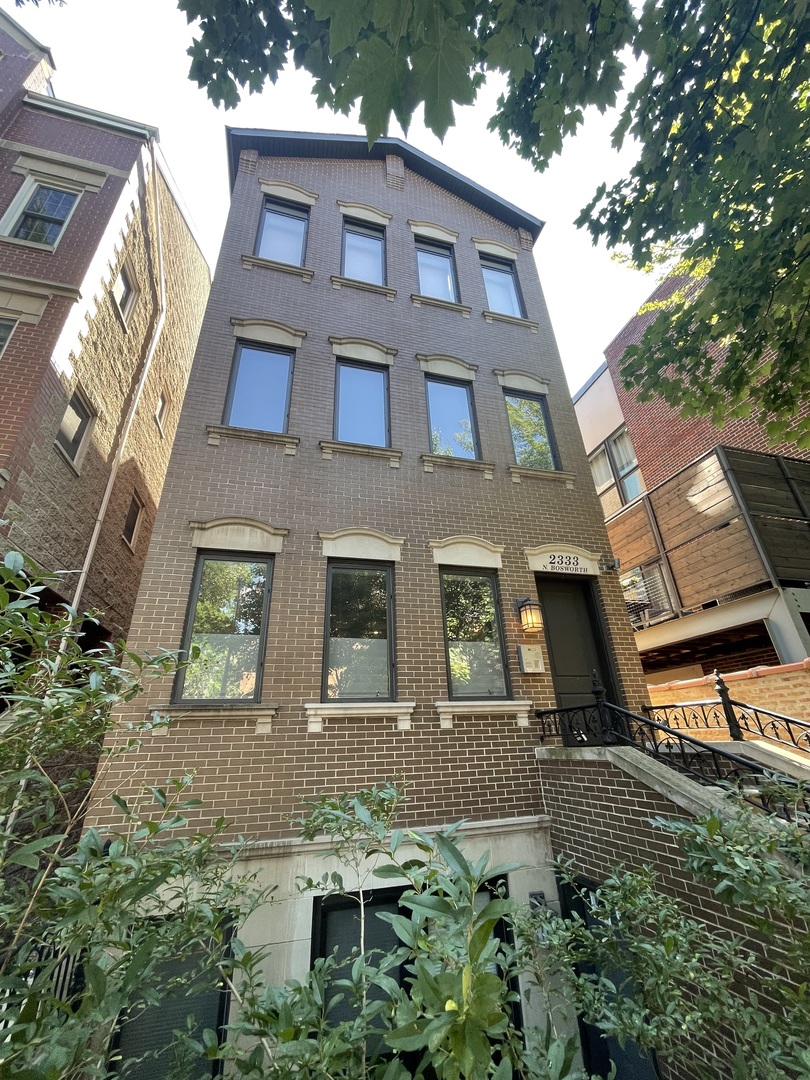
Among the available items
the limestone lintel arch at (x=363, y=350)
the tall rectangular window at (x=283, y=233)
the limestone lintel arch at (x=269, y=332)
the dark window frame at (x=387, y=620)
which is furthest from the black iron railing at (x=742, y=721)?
the tall rectangular window at (x=283, y=233)

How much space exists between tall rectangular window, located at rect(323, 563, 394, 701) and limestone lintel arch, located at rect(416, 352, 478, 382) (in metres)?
3.64

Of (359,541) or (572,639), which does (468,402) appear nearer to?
(359,541)

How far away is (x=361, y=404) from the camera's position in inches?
277

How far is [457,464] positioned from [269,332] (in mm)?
3471

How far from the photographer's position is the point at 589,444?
15.9 metres

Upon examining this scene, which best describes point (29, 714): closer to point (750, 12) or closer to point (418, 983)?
point (418, 983)

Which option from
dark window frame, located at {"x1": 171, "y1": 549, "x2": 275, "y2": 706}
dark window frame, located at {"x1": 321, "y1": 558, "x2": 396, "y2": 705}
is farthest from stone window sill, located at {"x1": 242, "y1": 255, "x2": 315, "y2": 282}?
dark window frame, located at {"x1": 321, "y1": 558, "x2": 396, "y2": 705}

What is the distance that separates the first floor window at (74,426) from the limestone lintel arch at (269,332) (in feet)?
9.24

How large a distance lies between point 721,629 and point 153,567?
965cm

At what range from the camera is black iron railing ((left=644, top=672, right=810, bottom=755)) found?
5004 mm

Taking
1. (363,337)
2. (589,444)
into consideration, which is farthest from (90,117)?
(589,444)

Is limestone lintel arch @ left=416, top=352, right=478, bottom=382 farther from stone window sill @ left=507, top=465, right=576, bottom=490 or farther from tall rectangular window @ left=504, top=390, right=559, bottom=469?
stone window sill @ left=507, top=465, right=576, bottom=490

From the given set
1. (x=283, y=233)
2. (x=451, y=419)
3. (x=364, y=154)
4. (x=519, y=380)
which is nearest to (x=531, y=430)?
(x=519, y=380)

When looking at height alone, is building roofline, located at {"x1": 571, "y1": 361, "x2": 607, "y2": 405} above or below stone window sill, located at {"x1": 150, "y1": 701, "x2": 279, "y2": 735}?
above
